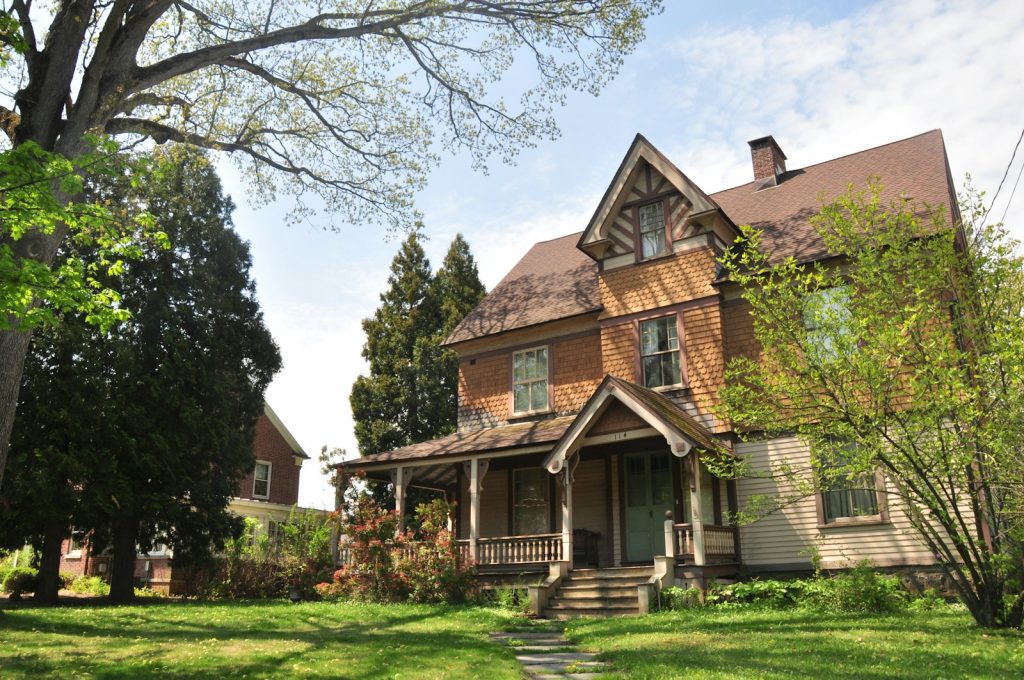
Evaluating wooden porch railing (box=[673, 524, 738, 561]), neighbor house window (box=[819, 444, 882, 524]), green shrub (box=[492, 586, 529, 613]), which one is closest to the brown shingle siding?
neighbor house window (box=[819, 444, 882, 524])

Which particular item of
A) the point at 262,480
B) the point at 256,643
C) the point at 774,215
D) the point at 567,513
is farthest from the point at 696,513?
the point at 262,480

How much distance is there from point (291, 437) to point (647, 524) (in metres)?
22.7

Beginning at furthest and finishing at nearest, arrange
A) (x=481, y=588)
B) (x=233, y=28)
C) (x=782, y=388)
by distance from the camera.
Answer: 1. (x=481, y=588)
2. (x=233, y=28)
3. (x=782, y=388)

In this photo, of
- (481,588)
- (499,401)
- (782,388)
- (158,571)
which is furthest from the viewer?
(158,571)

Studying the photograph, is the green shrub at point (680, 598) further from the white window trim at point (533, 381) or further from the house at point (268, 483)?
the house at point (268, 483)

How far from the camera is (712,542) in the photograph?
52.4 ft

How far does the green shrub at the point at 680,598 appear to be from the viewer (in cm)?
1451

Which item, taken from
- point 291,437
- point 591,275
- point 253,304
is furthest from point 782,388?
point 291,437

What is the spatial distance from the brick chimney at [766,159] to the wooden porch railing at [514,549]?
12.3 metres

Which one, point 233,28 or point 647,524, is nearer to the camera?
point 233,28

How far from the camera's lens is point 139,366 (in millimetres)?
20125

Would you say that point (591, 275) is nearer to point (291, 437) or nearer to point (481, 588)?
point (481, 588)

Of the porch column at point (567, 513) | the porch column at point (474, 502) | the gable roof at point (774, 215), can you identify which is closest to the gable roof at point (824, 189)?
the gable roof at point (774, 215)

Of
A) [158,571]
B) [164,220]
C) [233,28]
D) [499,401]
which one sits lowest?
[158,571]
